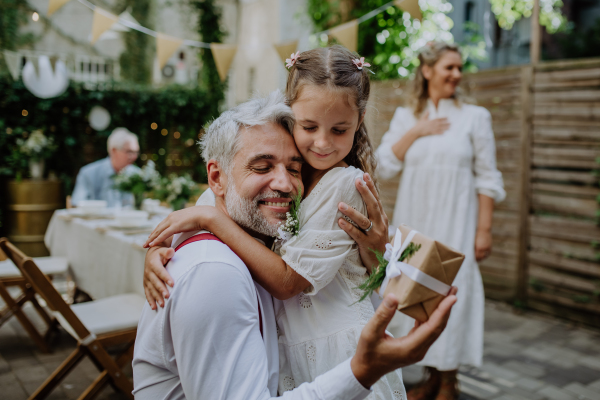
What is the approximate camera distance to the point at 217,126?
163 cm

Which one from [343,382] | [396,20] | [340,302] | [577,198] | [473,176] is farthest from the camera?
[396,20]

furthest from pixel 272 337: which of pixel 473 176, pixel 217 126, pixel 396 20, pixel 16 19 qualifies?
pixel 16 19

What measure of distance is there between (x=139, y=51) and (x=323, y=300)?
456 inches

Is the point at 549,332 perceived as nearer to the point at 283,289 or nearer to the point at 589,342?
the point at 589,342

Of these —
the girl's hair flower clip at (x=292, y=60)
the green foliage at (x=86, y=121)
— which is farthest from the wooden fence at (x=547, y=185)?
the green foliage at (x=86, y=121)

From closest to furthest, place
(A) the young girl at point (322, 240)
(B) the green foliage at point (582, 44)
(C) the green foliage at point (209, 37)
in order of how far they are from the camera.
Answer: (A) the young girl at point (322, 240), (B) the green foliage at point (582, 44), (C) the green foliage at point (209, 37)

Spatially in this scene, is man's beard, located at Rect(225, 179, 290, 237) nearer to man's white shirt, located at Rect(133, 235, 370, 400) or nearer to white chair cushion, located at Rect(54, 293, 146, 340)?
man's white shirt, located at Rect(133, 235, 370, 400)

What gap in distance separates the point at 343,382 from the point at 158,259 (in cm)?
64

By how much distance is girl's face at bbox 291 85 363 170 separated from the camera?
1.59 meters

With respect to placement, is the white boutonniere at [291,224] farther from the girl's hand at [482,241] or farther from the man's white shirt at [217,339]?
the girl's hand at [482,241]

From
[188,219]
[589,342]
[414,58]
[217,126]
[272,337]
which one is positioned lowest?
[589,342]

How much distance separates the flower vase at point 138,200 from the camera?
4.95 m

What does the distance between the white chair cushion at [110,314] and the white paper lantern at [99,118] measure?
19.5ft

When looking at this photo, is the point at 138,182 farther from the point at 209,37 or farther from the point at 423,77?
the point at 209,37
